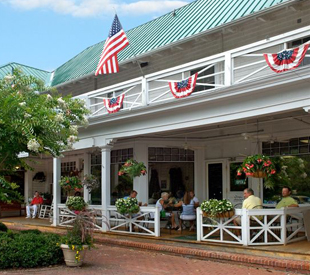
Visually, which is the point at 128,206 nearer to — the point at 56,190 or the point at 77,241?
the point at 77,241

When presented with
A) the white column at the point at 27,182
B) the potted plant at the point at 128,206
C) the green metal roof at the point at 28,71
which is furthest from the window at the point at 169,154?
the green metal roof at the point at 28,71

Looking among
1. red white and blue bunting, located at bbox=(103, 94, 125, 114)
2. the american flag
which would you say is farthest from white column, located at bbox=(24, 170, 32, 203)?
the american flag

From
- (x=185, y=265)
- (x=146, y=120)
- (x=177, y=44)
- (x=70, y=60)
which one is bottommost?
(x=185, y=265)

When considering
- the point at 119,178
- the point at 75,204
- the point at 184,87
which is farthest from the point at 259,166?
the point at 119,178

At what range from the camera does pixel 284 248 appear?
32.4 feet

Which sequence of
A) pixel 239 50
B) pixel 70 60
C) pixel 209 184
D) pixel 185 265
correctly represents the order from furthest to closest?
pixel 70 60 < pixel 209 184 < pixel 239 50 < pixel 185 265

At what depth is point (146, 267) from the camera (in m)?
9.43

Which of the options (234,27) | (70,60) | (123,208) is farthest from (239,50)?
(70,60)

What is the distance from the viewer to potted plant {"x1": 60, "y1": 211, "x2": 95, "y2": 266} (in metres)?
9.03

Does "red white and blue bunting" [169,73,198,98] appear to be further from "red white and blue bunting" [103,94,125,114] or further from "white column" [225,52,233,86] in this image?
"red white and blue bunting" [103,94,125,114]

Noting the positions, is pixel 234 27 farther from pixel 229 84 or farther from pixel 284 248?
pixel 284 248

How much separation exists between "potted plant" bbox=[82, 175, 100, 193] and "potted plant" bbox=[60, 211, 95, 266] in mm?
7302

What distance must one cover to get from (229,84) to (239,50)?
0.82 m

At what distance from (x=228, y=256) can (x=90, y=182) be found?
790cm
